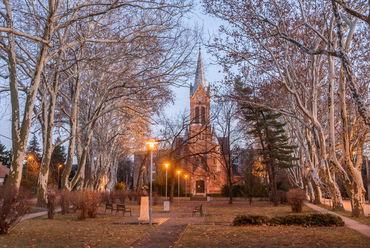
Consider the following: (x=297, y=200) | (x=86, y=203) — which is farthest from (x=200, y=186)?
(x=86, y=203)

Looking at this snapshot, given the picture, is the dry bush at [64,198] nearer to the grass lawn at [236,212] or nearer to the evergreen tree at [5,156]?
the grass lawn at [236,212]

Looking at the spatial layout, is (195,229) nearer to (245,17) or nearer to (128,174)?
(245,17)

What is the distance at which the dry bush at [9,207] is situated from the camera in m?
10.5

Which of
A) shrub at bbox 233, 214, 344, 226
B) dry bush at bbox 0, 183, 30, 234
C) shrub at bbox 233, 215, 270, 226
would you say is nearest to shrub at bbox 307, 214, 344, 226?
shrub at bbox 233, 214, 344, 226

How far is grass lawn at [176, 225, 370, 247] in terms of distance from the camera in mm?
9766

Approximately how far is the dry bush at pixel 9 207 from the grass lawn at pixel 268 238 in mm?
5099

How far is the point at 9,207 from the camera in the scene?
10484 millimetres

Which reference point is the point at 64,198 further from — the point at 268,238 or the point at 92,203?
the point at 268,238

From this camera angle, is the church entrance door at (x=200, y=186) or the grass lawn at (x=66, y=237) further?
the church entrance door at (x=200, y=186)

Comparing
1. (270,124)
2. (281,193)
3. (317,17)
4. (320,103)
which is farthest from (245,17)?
(281,193)

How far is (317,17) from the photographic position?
684 inches

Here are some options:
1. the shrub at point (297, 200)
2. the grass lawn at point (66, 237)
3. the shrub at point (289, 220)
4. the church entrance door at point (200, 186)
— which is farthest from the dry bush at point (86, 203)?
the church entrance door at point (200, 186)

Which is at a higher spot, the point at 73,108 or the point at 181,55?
the point at 181,55

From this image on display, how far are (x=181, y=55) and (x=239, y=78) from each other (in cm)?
459
